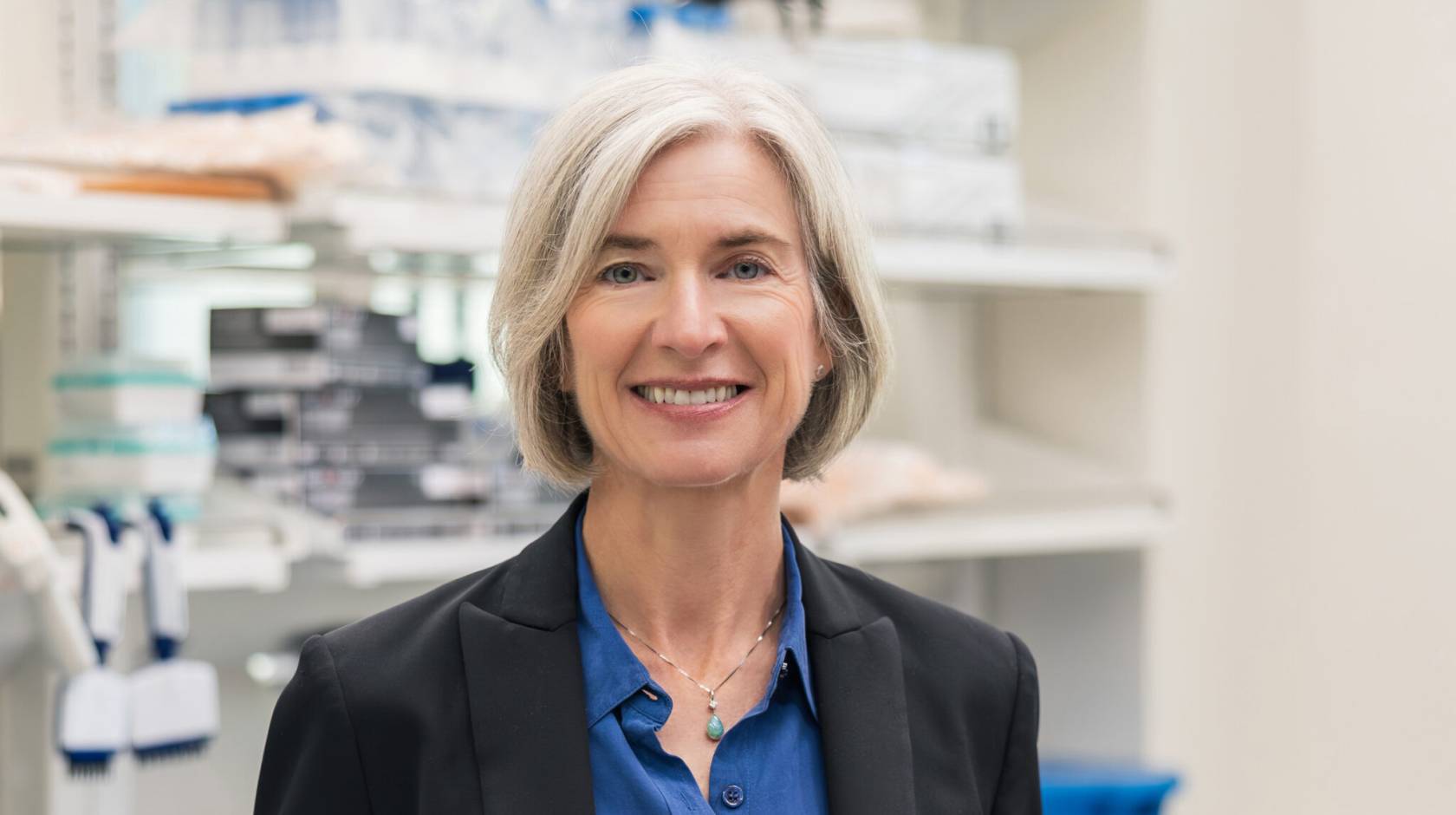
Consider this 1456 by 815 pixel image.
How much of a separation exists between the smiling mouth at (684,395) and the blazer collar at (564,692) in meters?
0.18

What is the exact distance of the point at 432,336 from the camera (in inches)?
121

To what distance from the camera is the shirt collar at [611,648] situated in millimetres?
1336

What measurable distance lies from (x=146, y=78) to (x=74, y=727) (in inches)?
→ 45.4

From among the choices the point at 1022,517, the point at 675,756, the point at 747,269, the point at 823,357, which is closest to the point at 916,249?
the point at 1022,517

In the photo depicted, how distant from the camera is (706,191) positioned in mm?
1313

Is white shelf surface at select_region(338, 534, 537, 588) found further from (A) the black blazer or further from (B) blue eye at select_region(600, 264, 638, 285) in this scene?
(B) blue eye at select_region(600, 264, 638, 285)

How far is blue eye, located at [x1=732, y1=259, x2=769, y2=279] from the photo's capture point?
134cm

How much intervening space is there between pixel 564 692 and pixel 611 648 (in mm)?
63

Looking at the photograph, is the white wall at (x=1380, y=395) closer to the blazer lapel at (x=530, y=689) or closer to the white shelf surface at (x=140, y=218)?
the white shelf surface at (x=140, y=218)

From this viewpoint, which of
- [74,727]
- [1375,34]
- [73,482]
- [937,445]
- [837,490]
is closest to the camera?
[74,727]

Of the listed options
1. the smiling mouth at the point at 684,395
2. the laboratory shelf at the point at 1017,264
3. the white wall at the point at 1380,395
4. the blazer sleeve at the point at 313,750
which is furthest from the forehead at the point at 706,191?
the white wall at the point at 1380,395

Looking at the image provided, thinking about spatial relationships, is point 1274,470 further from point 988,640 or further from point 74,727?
point 74,727

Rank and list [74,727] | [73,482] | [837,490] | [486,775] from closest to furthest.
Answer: [486,775]
[74,727]
[73,482]
[837,490]

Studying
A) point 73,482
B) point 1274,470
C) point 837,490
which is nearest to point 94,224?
point 73,482
